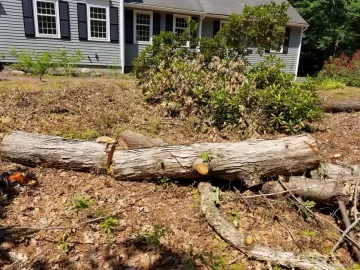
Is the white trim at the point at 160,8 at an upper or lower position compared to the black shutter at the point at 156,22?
upper

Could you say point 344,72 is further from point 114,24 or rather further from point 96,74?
point 96,74

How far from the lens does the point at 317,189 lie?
11.9ft

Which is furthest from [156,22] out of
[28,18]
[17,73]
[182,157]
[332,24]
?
[332,24]

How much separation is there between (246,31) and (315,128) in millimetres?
3125

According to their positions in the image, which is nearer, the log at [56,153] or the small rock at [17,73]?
the log at [56,153]

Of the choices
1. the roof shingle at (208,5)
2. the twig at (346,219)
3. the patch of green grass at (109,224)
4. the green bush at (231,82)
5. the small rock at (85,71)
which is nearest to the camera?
the twig at (346,219)

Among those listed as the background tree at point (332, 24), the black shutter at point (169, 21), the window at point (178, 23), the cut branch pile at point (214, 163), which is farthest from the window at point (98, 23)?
the background tree at point (332, 24)

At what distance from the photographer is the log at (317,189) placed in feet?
11.6

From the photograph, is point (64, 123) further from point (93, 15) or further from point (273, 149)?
point (93, 15)

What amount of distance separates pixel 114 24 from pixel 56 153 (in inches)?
430

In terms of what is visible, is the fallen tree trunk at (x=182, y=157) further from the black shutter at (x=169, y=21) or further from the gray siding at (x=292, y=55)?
the gray siding at (x=292, y=55)

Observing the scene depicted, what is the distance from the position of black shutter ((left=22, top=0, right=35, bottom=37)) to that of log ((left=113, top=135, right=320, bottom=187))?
11029 millimetres

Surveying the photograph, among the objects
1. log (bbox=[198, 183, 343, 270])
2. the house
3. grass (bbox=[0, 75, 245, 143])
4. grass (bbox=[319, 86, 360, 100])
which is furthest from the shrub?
log (bbox=[198, 183, 343, 270])

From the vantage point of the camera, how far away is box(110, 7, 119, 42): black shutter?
519 inches
